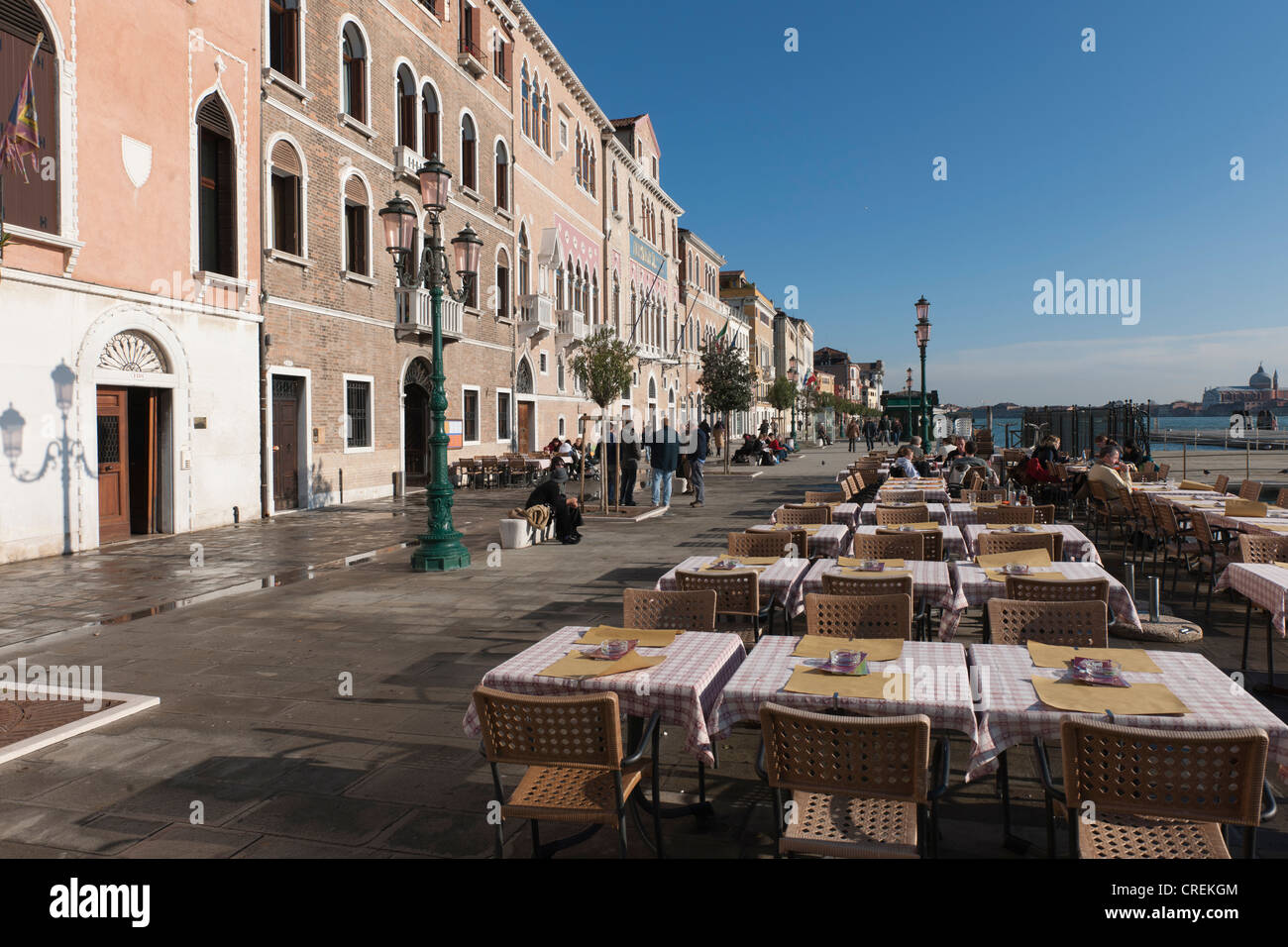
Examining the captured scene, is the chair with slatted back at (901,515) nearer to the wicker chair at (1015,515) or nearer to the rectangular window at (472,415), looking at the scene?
the wicker chair at (1015,515)

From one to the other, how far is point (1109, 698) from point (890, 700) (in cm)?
82

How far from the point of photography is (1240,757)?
269cm

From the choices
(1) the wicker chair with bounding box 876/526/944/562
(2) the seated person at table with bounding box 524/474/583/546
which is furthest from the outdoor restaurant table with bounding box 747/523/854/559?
(2) the seated person at table with bounding box 524/474/583/546

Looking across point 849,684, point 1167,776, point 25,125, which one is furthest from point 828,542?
point 25,125

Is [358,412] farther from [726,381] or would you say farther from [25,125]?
[726,381]

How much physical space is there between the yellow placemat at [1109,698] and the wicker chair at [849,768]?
2.17 feet

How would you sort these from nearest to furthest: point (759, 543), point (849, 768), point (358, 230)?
point (849, 768) < point (759, 543) < point (358, 230)

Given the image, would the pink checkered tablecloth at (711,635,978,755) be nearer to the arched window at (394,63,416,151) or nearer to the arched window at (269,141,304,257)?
the arched window at (269,141,304,257)

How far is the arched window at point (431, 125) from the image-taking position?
23.2 meters

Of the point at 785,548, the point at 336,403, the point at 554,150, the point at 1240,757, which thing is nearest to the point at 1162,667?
the point at 1240,757

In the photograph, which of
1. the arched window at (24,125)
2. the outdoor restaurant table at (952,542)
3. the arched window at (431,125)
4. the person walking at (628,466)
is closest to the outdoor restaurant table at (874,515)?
the outdoor restaurant table at (952,542)

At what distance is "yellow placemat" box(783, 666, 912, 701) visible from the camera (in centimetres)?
349

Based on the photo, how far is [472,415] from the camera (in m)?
25.9
